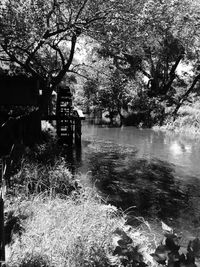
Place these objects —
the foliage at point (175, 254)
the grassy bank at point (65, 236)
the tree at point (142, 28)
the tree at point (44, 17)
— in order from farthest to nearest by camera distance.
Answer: the tree at point (44, 17)
the tree at point (142, 28)
the grassy bank at point (65, 236)
the foliage at point (175, 254)

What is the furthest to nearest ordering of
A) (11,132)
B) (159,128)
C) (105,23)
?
(159,128), (11,132), (105,23)

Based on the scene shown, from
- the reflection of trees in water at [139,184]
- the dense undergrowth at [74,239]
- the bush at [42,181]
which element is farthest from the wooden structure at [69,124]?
the dense undergrowth at [74,239]

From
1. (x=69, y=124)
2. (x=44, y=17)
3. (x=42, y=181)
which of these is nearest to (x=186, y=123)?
(x=69, y=124)

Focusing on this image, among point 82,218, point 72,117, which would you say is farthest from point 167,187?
point 72,117

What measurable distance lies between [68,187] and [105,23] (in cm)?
517

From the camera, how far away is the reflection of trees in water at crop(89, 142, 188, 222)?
27.1ft

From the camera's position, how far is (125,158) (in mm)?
14867

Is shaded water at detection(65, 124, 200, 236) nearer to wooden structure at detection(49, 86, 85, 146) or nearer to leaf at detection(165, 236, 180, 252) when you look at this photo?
wooden structure at detection(49, 86, 85, 146)

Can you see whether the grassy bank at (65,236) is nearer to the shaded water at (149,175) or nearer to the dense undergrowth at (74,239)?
the dense undergrowth at (74,239)

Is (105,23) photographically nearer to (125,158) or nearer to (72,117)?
(125,158)

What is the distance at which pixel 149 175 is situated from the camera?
11.8 m

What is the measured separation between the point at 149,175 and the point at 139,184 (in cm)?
143

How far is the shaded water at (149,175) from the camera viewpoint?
799cm

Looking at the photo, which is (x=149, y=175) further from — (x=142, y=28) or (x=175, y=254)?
(x=175, y=254)
